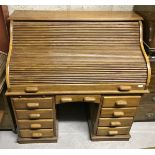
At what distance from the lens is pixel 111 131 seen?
213 centimetres

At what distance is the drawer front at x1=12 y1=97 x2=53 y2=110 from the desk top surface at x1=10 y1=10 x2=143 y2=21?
72 cm

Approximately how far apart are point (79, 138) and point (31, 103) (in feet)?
2.52

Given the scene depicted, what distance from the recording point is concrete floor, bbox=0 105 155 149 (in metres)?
2.18

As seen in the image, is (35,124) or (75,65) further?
(35,124)

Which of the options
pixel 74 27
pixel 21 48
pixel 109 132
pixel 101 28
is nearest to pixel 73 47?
pixel 74 27

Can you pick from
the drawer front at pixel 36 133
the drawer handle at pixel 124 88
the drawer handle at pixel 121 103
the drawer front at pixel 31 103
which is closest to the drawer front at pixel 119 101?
the drawer handle at pixel 121 103

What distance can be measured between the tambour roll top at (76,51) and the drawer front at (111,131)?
0.57m

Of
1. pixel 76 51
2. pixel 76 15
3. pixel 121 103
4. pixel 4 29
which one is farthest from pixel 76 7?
pixel 121 103

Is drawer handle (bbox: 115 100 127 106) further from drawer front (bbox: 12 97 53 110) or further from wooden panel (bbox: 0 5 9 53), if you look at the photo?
wooden panel (bbox: 0 5 9 53)

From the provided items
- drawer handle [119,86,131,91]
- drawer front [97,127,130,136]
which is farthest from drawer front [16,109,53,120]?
drawer handle [119,86,131,91]

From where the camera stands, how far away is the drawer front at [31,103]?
1.80 metres

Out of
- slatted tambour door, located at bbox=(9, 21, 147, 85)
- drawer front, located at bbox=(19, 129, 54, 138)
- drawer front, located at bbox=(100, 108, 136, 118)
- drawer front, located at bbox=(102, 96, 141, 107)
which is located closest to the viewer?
slatted tambour door, located at bbox=(9, 21, 147, 85)

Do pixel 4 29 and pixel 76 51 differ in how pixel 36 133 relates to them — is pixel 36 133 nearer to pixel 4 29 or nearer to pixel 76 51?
pixel 76 51

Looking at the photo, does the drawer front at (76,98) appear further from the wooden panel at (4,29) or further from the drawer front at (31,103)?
the wooden panel at (4,29)
